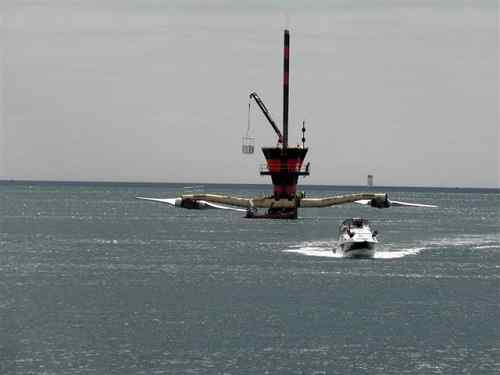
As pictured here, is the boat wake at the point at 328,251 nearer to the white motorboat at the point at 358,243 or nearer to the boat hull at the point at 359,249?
the white motorboat at the point at 358,243

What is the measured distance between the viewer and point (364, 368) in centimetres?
6228

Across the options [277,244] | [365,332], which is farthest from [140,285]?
[277,244]

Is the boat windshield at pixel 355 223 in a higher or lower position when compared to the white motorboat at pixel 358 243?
higher

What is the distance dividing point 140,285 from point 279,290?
1249cm

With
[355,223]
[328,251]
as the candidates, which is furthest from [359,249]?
[328,251]

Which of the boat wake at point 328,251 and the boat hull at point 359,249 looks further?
the boat wake at point 328,251

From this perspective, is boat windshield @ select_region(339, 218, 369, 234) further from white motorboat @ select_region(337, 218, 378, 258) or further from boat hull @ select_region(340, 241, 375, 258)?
boat hull @ select_region(340, 241, 375, 258)

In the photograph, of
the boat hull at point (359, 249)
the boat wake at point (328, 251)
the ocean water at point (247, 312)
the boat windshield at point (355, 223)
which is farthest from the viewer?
the boat wake at point (328, 251)

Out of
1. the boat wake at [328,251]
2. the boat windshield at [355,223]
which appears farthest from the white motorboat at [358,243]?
the boat wake at [328,251]

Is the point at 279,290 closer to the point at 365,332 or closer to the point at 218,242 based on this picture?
the point at 365,332

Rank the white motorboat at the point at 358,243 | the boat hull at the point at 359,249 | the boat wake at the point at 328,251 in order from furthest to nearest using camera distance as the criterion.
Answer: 1. the boat wake at the point at 328,251
2. the white motorboat at the point at 358,243
3. the boat hull at the point at 359,249

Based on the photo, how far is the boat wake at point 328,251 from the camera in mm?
139250

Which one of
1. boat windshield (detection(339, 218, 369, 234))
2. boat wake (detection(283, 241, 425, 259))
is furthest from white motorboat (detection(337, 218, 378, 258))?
boat wake (detection(283, 241, 425, 259))

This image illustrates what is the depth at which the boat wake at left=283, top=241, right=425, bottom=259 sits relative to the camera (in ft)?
457
